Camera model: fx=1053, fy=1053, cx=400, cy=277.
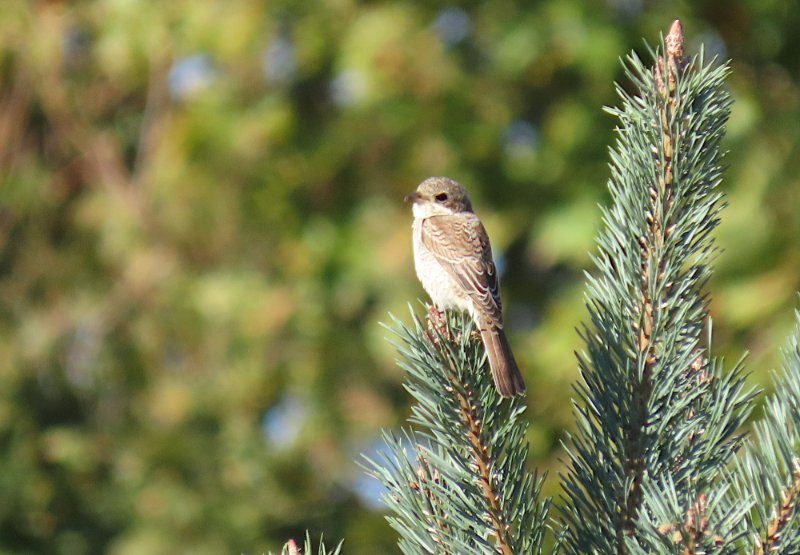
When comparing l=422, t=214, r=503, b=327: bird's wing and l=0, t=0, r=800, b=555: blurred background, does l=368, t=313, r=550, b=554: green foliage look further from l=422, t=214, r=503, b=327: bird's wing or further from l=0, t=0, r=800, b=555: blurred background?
l=0, t=0, r=800, b=555: blurred background

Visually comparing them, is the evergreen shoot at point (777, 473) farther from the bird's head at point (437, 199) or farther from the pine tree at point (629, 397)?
the bird's head at point (437, 199)

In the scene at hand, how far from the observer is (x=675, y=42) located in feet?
5.95

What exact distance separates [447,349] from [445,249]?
8.92 ft

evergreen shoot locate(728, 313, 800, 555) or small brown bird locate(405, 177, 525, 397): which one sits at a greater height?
small brown bird locate(405, 177, 525, 397)

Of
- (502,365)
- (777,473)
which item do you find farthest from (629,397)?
(502,365)

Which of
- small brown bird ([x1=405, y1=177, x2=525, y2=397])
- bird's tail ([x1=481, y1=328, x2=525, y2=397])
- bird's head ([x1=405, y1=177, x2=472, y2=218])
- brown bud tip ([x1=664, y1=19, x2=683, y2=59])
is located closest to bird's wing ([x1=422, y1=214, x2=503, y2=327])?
small brown bird ([x1=405, y1=177, x2=525, y2=397])

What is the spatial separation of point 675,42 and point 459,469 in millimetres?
820

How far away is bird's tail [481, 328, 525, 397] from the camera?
7.81 ft

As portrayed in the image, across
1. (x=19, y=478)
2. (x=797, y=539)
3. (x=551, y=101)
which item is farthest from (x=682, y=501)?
(x=551, y=101)

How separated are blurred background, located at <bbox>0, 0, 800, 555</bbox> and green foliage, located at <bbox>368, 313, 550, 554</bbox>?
Answer: 434 centimetres

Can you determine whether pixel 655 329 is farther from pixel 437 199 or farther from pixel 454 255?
pixel 437 199

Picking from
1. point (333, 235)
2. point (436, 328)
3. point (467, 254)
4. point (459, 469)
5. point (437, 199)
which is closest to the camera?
point (459, 469)

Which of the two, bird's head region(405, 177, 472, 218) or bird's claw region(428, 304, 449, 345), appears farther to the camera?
bird's head region(405, 177, 472, 218)

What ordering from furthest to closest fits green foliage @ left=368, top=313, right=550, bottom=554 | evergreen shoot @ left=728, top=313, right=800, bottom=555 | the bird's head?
the bird's head < green foliage @ left=368, top=313, right=550, bottom=554 < evergreen shoot @ left=728, top=313, right=800, bottom=555
